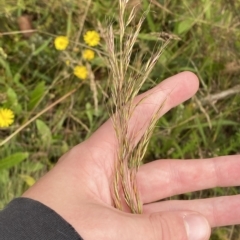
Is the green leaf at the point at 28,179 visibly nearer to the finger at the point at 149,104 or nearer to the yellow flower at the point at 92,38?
the finger at the point at 149,104

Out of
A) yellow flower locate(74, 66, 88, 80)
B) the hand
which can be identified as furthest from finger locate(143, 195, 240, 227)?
yellow flower locate(74, 66, 88, 80)

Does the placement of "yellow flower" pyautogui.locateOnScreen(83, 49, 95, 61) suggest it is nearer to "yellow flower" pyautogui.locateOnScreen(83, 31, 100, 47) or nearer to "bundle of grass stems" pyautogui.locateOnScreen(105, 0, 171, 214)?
"yellow flower" pyautogui.locateOnScreen(83, 31, 100, 47)

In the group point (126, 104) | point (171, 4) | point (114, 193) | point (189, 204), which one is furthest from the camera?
point (171, 4)

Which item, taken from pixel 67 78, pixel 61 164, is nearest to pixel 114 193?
pixel 61 164

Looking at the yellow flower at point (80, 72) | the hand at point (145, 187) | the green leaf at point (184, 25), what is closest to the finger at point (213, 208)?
the hand at point (145, 187)

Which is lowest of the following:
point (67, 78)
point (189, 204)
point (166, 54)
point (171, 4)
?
point (189, 204)

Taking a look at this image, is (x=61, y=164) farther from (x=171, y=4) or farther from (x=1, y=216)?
(x=171, y=4)
